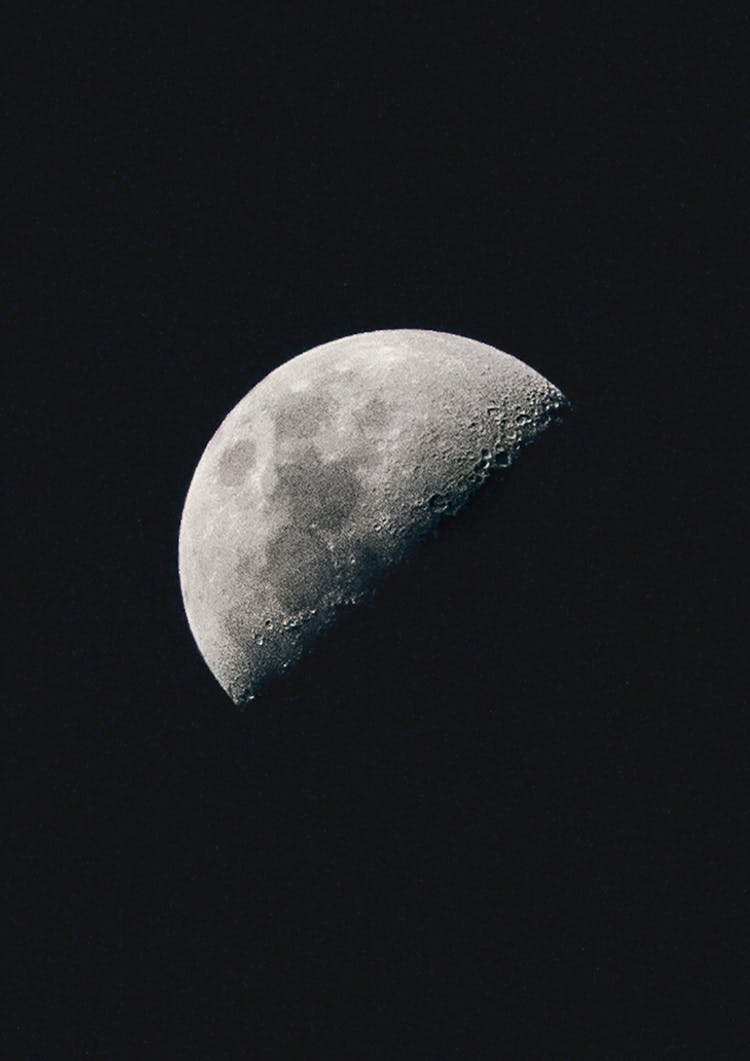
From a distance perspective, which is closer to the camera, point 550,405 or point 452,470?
point 452,470

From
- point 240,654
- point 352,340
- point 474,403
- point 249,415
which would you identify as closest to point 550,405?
point 474,403

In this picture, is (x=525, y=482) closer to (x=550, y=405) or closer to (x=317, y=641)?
(x=550, y=405)

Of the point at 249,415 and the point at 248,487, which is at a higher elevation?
the point at 249,415

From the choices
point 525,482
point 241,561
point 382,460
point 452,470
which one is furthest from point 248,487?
point 525,482

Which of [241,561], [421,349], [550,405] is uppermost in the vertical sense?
[421,349]

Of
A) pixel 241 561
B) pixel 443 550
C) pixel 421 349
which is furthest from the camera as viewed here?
pixel 421 349

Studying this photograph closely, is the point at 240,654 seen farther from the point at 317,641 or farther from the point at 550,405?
the point at 550,405

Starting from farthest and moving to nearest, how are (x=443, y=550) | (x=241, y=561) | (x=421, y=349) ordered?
(x=421, y=349)
(x=241, y=561)
(x=443, y=550)
